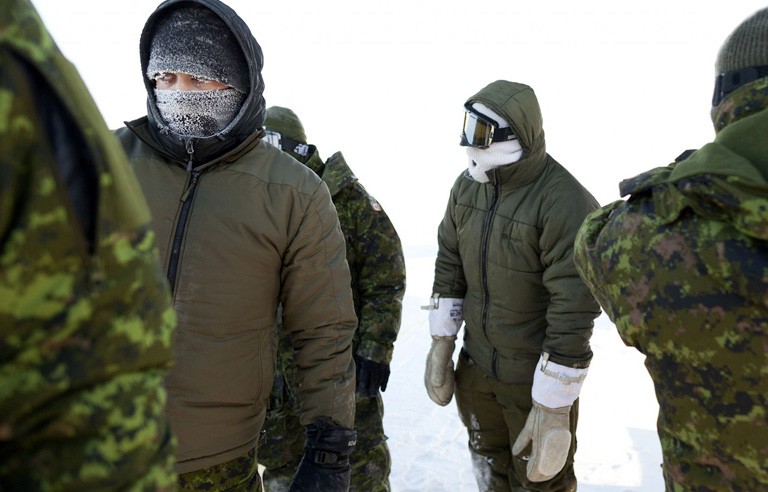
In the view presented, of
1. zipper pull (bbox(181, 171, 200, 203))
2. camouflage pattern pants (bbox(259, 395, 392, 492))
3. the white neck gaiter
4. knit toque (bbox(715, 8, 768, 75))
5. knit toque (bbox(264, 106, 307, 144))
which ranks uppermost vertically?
knit toque (bbox(715, 8, 768, 75))

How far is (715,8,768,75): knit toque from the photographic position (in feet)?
4.75

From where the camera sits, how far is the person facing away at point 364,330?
297cm

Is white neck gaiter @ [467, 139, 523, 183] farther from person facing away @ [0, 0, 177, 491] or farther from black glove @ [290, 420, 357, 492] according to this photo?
person facing away @ [0, 0, 177, 491]

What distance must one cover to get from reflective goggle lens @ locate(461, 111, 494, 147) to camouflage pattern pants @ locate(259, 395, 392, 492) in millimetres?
1301

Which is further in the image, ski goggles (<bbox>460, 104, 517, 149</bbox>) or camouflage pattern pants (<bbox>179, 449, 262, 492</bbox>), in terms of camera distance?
ski goggles (<bbox>460, 104, 517, 149</bbox>)

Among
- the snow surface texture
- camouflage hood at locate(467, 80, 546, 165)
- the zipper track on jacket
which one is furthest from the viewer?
the snow surface texture

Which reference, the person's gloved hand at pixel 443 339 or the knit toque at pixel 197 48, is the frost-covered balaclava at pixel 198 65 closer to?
the knit toque at pixel 197 48

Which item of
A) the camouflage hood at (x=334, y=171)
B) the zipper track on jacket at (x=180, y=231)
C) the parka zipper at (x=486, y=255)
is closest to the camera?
the zipper track on jacket at (x=180, y=231)

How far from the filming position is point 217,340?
1743mm

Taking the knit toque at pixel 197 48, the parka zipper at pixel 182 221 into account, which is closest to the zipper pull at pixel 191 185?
the parka zipper at pixel 182 221

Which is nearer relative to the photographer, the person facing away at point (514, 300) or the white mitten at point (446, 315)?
the person facing away at point (514, 300)

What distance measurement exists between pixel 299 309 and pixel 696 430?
3.53 feet

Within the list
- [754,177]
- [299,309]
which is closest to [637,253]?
[754,177]

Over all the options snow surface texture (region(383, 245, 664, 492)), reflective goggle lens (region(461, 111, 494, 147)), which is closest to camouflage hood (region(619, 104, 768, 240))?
reflective goggle lens (region(461, 111, 494, 147))
